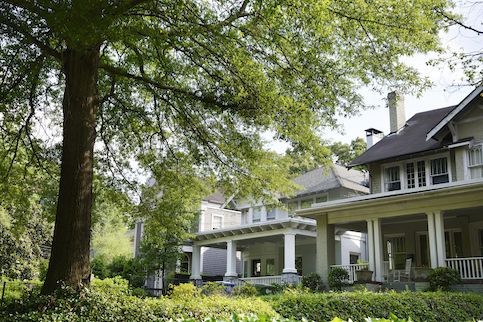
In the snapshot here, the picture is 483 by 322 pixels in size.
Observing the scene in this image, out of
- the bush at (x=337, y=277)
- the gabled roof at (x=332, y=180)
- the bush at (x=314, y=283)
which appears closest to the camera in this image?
the bush at (x=337, y=277)

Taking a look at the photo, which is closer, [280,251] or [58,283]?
[58,283]

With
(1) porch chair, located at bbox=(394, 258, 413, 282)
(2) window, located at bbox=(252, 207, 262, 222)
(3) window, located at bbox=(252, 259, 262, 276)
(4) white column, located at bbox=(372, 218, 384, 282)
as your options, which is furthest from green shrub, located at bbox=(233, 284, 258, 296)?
(3) window, located at bbox=(252, 259, 262, 276)

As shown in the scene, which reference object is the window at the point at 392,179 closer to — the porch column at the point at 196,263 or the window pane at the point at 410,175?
the window pane at the point at 410,175

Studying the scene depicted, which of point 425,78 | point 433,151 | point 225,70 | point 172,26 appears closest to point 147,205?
point 225,70

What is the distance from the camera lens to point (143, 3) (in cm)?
1023

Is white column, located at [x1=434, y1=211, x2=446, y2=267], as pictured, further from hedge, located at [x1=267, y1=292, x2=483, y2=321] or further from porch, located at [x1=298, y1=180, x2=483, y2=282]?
hedge, located at [x1=267, y1=292, x2=483, y2=321]

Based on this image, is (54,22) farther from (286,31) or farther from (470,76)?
(470,76)

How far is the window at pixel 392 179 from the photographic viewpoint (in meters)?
22.5

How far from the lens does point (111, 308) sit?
29.7ft

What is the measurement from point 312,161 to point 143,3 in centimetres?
588

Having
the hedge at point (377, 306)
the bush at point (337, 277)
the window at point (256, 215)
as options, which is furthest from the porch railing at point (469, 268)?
the window at point (256, 215)

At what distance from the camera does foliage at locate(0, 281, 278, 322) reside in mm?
8680

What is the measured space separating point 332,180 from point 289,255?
5.61m

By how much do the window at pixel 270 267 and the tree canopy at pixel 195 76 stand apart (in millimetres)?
18005
